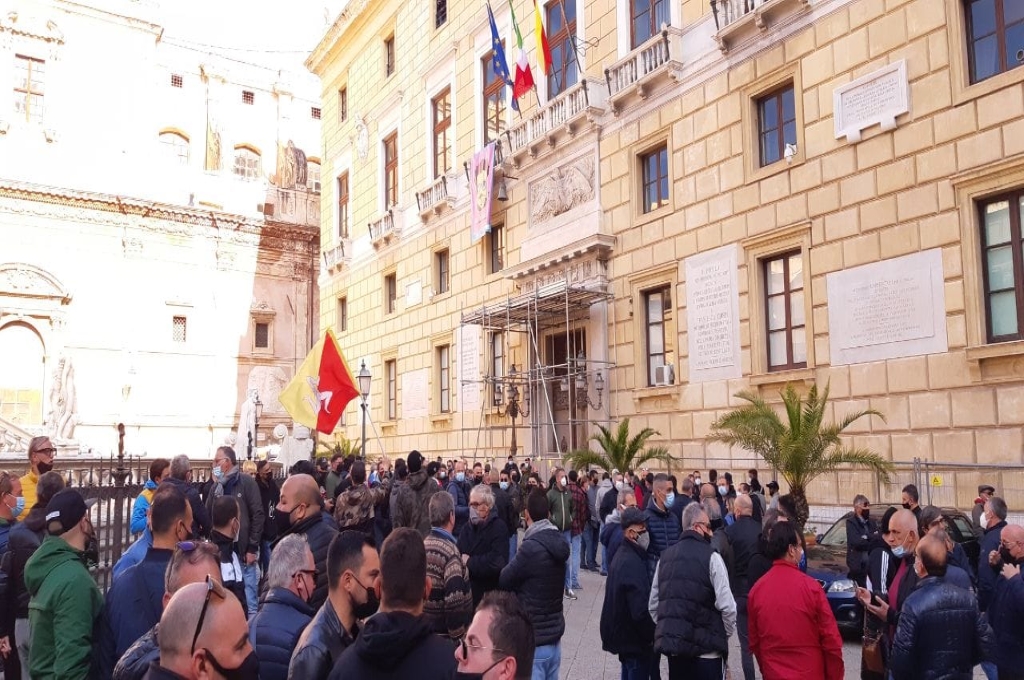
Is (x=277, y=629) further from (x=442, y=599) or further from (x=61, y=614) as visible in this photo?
(x=442, y=599)

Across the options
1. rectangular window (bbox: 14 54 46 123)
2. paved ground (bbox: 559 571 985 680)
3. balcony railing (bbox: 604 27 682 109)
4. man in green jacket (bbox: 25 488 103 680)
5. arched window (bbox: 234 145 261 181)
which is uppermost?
rectangular window (bbox: 14 54 46 123)

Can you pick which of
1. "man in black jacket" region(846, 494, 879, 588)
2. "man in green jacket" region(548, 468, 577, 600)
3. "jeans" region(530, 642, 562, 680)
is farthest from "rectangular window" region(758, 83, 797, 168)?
"jeans" region(530, 642, 562, 680)

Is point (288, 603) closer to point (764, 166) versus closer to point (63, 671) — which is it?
point (63, 671)

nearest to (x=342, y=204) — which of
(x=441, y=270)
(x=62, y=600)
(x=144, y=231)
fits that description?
(x=441, y=270)

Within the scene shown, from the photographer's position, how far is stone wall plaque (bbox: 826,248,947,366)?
12617 millimetres

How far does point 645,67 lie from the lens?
60.0ft

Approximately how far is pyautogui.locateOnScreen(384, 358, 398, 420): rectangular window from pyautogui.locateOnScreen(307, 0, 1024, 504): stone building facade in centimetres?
165

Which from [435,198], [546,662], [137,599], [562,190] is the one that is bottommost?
[546,662]

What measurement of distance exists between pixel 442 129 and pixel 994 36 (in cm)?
1733

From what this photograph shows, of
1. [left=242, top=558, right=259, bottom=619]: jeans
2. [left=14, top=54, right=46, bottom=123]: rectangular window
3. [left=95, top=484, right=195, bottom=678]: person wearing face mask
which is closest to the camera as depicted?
[left=95, top=484, right=195, bottom=678]: person wearing face mask

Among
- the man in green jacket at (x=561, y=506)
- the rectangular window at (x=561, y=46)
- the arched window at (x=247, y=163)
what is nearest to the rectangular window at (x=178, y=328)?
the arched window at (x=247, y=163)

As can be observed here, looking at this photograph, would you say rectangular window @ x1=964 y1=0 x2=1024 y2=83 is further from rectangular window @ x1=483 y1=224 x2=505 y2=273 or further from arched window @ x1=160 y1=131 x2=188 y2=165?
arched window @ x1=160 y1=131 x2=188 y2=165

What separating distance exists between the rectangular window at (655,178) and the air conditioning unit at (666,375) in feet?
10.8

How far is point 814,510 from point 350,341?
21112 millimetres
